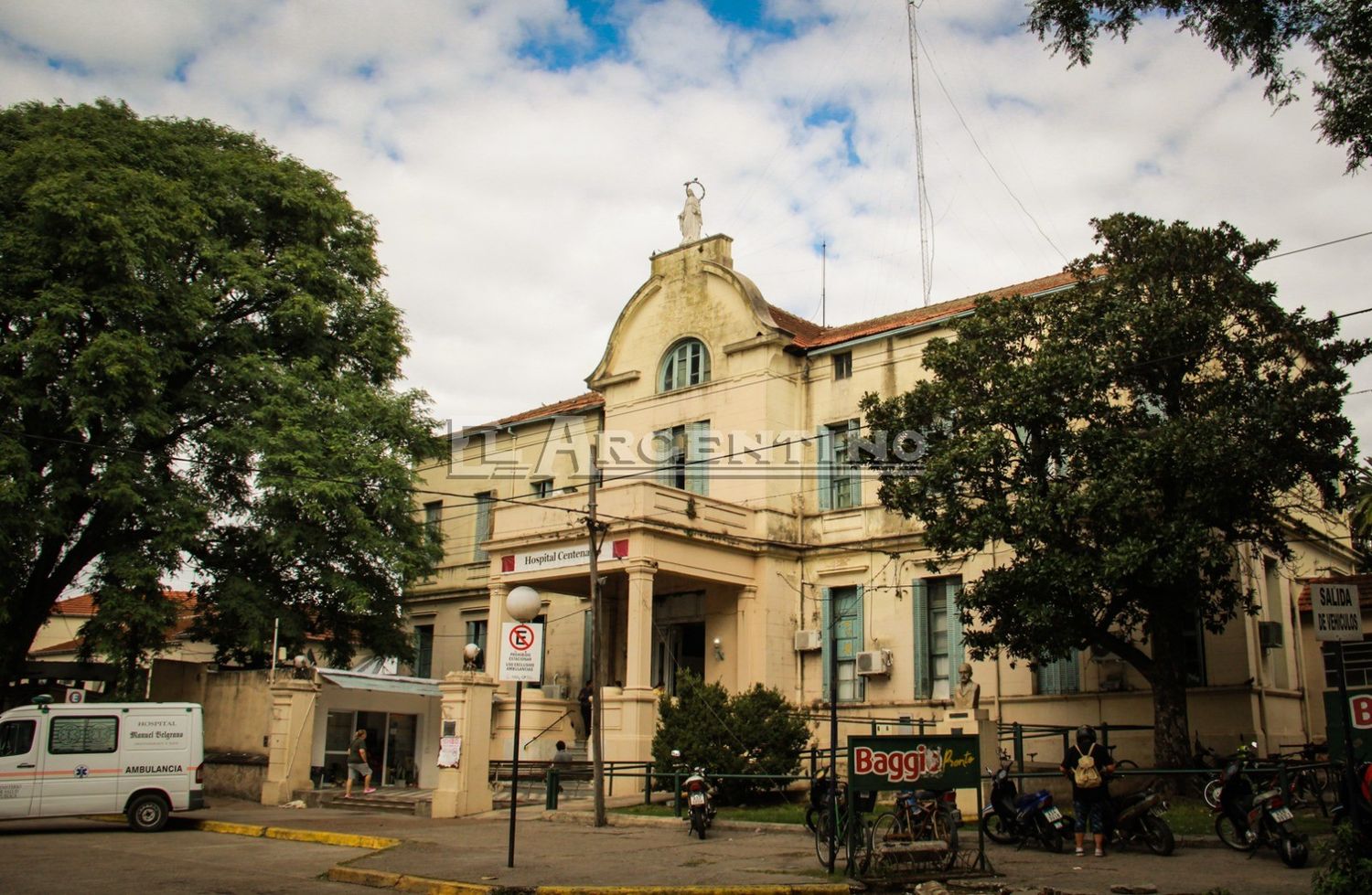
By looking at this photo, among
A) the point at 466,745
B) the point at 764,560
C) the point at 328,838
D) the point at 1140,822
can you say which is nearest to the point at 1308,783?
the point at 1140,822

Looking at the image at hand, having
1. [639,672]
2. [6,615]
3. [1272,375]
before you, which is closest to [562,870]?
[639,672]

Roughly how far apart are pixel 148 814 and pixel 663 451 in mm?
14264

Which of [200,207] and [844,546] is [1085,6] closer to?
[844,546]

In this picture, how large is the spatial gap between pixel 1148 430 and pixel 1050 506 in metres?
1.90

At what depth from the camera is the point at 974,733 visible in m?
16.7

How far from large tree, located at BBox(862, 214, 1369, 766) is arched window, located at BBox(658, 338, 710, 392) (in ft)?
33.2

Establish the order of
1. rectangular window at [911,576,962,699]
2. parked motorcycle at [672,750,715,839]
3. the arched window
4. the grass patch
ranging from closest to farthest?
the grass patch
parked motorcycle at [672,750,715,839]
rectangular window at [911,576,962,699]
the arched window

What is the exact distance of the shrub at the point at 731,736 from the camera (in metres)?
19.7

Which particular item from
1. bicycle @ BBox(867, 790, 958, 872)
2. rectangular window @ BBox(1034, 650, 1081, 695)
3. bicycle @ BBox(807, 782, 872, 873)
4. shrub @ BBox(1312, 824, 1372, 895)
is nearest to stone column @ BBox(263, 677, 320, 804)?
bicycle @ BBox(807, 782, 872, 873)

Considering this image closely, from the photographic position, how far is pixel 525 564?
26.5m

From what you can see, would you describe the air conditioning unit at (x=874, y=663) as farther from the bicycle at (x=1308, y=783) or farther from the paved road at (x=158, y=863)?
the paved road at (x=158, y=863)

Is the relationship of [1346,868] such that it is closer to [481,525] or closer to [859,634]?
[859,634]

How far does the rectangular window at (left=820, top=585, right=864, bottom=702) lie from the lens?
2616 cm

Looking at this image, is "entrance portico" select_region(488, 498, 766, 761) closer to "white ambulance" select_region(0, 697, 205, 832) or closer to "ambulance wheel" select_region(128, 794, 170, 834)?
"white ambulance" select_region(0, 697, 205, 832)
